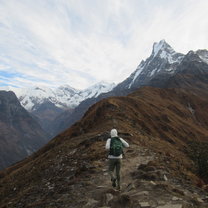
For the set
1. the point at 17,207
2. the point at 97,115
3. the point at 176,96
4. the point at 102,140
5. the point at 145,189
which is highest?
the point at 176,96

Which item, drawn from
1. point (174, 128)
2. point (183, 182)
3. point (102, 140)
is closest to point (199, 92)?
point (174, 128)

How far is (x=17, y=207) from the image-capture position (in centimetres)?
1523

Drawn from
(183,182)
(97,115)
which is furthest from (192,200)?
(97,115)

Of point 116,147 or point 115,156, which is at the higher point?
point 116,147

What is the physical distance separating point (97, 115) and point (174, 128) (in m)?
24.1

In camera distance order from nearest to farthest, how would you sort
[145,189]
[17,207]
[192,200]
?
1. [192,200]
2. [145,189]
3. [17,207]

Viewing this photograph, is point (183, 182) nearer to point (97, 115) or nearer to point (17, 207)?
point (17, 207)

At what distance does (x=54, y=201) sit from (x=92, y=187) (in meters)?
2.31

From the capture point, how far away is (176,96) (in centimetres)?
11912

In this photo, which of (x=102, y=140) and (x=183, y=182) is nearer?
(x=183, y=182)

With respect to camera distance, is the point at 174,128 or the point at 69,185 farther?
the point at 174,128

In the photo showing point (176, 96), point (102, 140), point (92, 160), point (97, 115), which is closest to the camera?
point (92, 160)

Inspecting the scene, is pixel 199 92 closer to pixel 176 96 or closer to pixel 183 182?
pixel 176 96

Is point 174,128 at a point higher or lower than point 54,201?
higher
